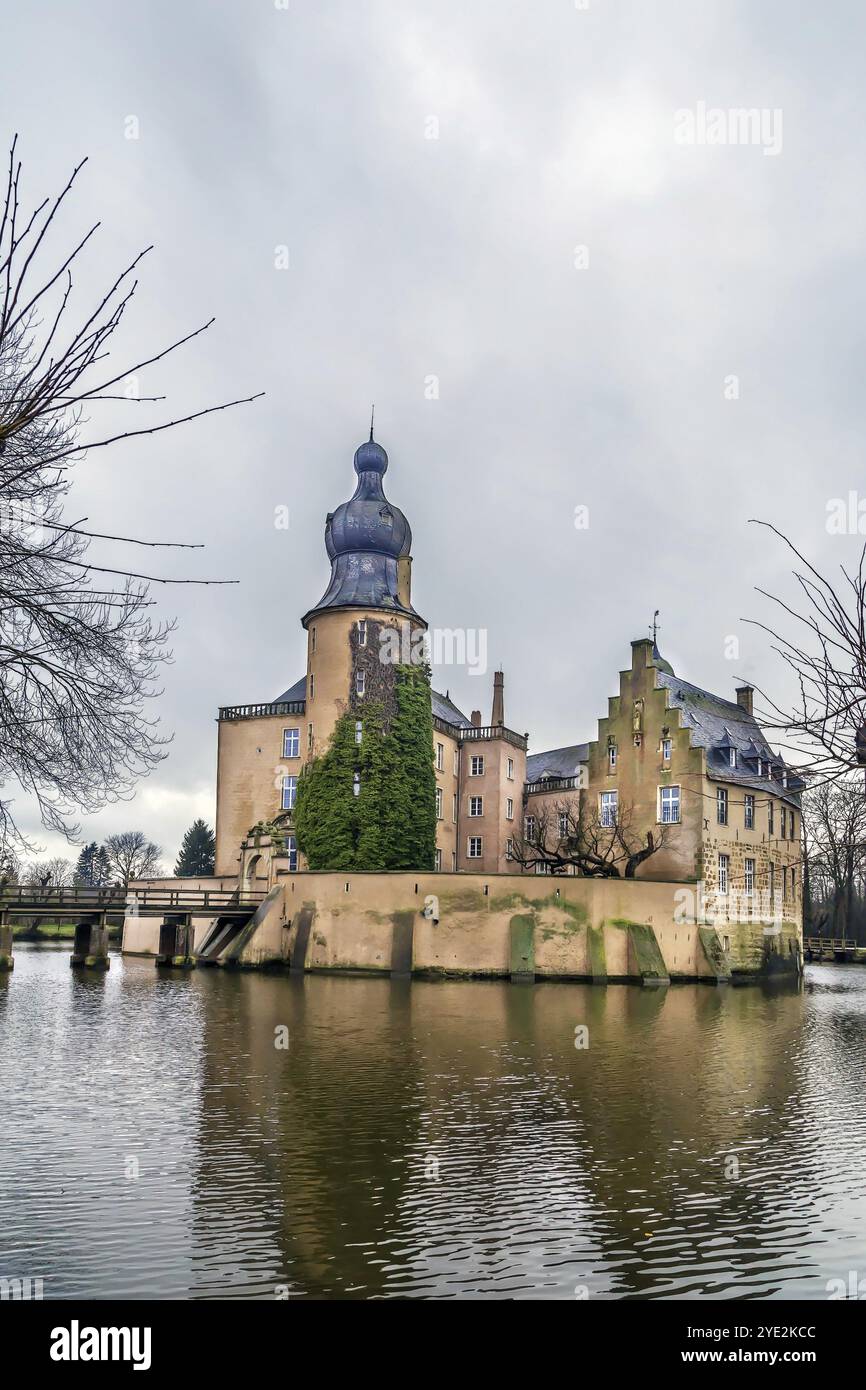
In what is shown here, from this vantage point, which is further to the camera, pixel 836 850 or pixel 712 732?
pixel 712 732

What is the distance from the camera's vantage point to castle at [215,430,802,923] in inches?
1668

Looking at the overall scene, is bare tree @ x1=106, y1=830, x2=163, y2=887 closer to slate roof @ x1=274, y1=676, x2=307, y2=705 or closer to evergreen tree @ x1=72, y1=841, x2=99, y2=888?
evergreen tree @ x1=72, y1=841, x2=99, y2=888

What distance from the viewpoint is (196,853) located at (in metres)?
81.8

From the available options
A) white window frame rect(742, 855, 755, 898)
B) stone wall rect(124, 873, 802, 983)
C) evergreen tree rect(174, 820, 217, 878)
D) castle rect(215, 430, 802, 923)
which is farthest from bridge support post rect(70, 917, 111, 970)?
evergreen tree rect(174, 820, 217, 878)

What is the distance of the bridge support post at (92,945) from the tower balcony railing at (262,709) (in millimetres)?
11461

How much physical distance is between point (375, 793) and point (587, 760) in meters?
9.42

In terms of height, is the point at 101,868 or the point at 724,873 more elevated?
the point at 724,873

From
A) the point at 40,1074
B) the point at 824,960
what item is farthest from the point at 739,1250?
the point at 824,960

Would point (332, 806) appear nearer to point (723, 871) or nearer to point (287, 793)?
point (287, 793)

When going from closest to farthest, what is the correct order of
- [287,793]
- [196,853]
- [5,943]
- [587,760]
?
[5,943]
[587,760]
[287,793]
[196,853]

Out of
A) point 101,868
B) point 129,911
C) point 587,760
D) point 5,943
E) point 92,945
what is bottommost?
point 92,945

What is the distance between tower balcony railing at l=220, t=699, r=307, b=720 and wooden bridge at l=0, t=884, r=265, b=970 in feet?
26.9

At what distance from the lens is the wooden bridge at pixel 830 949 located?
234 feet

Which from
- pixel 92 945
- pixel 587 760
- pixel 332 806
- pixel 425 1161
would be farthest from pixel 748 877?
pixel 425 1161
